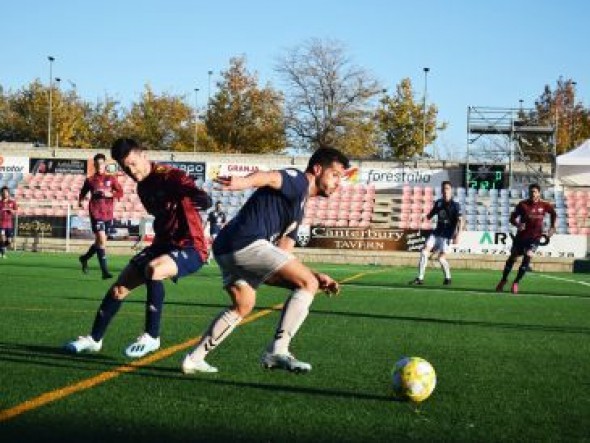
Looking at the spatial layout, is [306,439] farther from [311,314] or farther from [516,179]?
[516,179]

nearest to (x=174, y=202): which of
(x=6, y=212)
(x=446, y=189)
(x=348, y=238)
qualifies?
(x=446, y=189)

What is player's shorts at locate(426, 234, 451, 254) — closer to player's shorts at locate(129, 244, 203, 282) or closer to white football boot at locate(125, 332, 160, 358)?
player's shorts at locate(129, 244, 203, 282)

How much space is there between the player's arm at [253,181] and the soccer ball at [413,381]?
152 centimetres

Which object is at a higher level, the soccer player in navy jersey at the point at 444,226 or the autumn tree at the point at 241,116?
the autumn tree at the point at 241,116

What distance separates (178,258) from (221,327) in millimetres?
1335

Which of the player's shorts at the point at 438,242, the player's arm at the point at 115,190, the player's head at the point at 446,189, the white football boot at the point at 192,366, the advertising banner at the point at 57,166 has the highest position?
the advertising banner at the point at 57,166

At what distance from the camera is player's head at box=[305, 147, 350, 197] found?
6.61 m

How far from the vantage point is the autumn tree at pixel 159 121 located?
237ft

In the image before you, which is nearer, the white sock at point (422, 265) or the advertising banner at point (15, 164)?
the white sock at point (422, 265)

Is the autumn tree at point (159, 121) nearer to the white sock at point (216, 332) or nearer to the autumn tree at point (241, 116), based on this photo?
the autumn tree at point (241, 116)

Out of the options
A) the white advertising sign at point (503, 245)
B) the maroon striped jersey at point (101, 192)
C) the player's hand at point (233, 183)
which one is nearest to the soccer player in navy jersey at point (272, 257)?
the player's hand at point (233, 183)

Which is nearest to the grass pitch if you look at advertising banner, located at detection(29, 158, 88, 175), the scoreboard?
the scoreboard

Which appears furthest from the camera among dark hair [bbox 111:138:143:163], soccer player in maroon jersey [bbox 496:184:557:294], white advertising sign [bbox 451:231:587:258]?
white advertising sign [bbox 451:231:587:258]

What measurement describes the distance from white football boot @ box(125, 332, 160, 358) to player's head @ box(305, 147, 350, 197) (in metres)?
2.02
